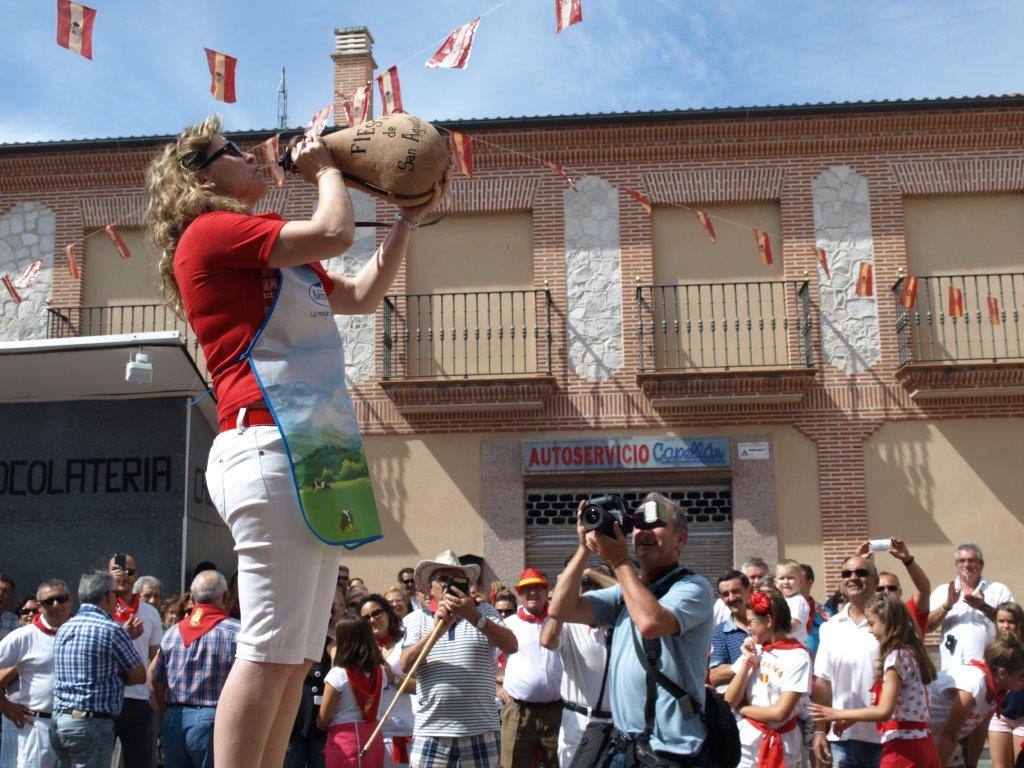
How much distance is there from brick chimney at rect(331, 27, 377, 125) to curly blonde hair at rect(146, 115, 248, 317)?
1707 cm

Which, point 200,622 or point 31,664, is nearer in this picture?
point 200,622

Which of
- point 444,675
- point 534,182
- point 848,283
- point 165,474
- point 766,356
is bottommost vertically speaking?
point 444,675

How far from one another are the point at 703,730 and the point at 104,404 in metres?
9.09

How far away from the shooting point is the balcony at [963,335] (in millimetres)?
16422

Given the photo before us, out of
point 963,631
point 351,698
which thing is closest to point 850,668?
point 963,631

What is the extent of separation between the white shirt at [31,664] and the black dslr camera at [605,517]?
18.2 ft

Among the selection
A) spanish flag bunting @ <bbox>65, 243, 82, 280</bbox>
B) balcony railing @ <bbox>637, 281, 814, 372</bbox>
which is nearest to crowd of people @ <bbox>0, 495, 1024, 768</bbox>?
balcony railing @ <bbox>637, 281, 814, 372</bbox>

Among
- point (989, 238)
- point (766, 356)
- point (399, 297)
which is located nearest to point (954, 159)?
point (989, 238)

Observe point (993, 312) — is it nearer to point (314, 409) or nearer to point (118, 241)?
point (118, 241)

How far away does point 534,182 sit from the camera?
17719 millimetres

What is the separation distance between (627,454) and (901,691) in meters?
9.97

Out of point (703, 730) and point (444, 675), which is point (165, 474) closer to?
point (444, 675)

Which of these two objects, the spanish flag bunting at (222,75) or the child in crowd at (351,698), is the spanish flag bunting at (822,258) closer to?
the spanish flag bunting at (222,75)

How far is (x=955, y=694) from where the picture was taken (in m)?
8.12
